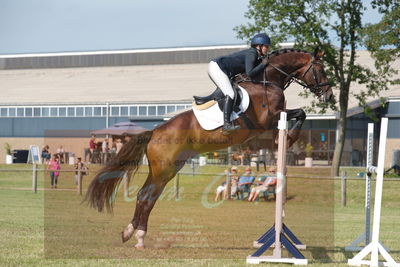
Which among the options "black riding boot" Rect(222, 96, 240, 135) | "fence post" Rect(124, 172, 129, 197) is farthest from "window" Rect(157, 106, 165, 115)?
"black riding boot" Rect(222, 96, 240, 135)

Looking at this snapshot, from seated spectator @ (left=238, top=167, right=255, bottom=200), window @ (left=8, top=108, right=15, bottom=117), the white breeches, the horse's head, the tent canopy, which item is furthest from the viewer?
window @ (left=8, top=108, right=15, bottom=117)

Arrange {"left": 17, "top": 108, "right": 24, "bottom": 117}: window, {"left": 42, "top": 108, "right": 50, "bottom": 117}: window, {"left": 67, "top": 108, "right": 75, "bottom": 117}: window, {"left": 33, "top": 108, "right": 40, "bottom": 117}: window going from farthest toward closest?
{"left": 17, "top": 108, "right": 24, "bottom": 117}: window, {"left": 33, "top": 108, "right": 40, "bottom": 117}: window, {"left": 42, "top": 108, "right": 50, "bottom": 117}: window, {"left": 67, "top": 108, "right": 75, "bottom": 117}: window

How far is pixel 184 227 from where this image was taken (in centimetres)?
918

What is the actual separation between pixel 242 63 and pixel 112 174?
204 centimetres

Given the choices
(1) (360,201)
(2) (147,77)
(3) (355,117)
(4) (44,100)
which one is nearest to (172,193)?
(1) (360,201)

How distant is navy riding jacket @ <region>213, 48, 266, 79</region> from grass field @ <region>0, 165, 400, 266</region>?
6.77 ft

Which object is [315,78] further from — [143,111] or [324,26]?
[143,111]

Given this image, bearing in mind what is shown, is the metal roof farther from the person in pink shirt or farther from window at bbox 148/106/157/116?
the person in pink shirt

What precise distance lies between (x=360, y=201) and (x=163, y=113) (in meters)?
22.0

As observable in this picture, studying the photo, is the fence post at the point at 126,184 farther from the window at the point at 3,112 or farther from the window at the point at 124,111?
the window at the point at 3,112

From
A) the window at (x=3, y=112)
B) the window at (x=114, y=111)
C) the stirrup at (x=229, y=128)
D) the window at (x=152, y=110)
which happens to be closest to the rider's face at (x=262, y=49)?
the stirrup at (x=229, y=128)

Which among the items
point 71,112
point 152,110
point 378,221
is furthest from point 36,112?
point 378,221

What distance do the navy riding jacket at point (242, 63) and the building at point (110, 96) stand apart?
23.6m

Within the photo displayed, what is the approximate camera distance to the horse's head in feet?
30.0
